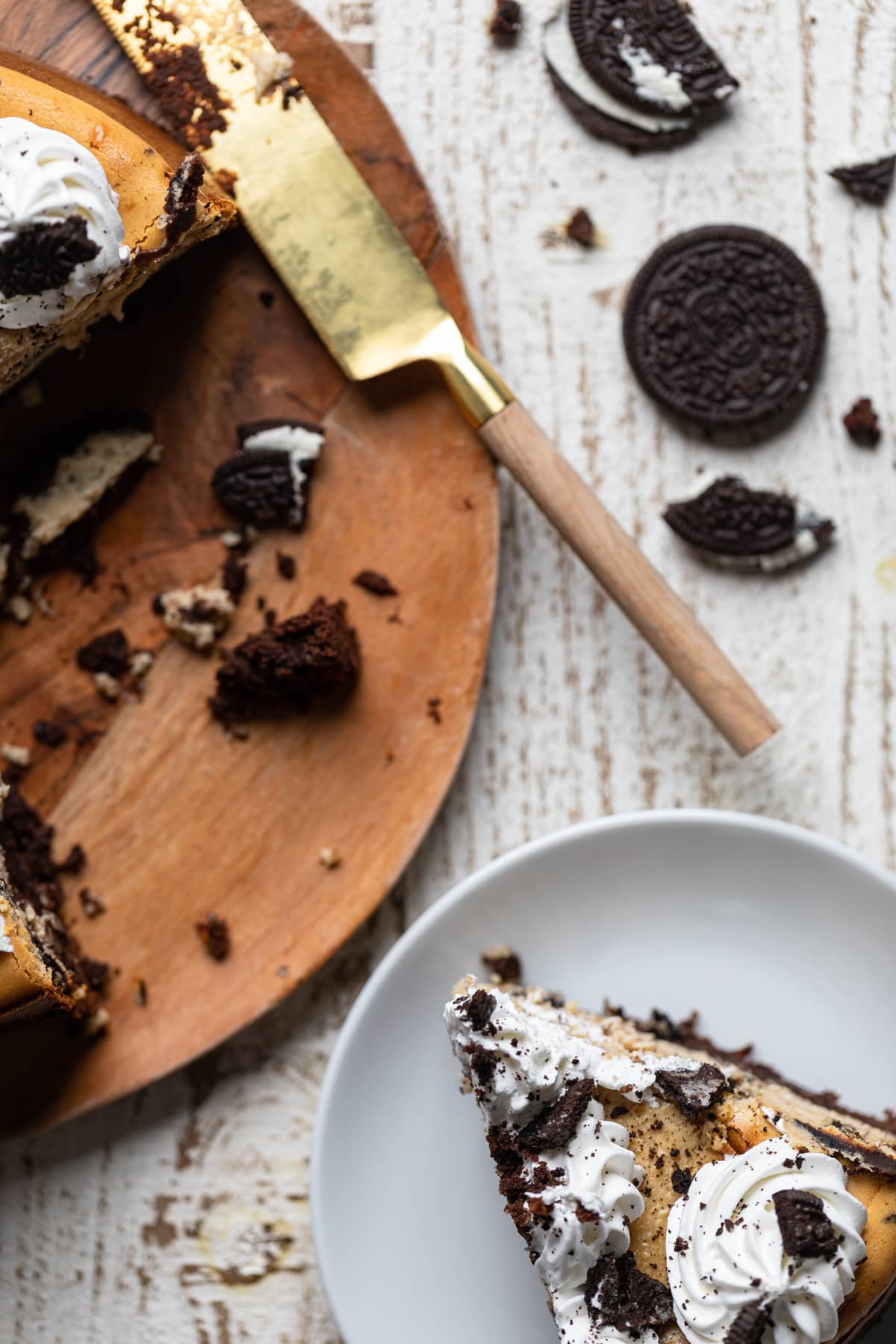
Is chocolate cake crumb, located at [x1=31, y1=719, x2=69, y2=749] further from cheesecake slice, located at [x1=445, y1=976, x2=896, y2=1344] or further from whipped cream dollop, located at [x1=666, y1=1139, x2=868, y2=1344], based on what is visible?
whipped cream dollop, located at [x1=666, y1=1139, x2=868, y2=1344]

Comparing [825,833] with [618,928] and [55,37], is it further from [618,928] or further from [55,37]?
[55,37]

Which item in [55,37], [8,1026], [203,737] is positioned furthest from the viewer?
[203,737]

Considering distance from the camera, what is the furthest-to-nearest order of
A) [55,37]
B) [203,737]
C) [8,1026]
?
1. [203,737]
2. [55,37]
3. [8,1026]

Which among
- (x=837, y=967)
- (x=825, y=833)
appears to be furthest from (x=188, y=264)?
(x=837, y=967)

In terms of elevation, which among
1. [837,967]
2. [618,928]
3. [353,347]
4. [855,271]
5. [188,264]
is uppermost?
[188,264]

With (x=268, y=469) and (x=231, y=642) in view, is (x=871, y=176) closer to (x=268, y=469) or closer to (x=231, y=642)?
(x=268, y=469)

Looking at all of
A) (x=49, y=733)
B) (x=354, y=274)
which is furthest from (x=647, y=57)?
(x=49, y=733)
